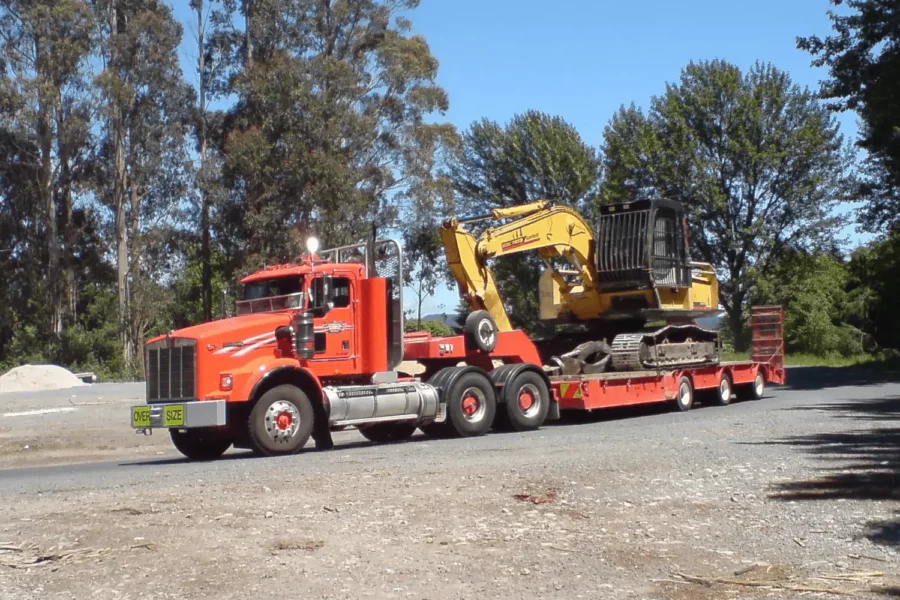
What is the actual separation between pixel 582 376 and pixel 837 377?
59.7ft

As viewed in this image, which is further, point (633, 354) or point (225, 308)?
point (633, 354)

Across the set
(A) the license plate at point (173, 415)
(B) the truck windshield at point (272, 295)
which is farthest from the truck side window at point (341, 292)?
(A) the license plate at point (173, 415)

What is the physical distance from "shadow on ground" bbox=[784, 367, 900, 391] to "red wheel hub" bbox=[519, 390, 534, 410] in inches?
512

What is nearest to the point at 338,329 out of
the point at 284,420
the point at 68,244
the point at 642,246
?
the point at 284,420

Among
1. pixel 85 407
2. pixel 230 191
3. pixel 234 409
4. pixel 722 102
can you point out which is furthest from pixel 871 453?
pixel 722 102

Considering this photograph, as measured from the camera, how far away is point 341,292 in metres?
17.7

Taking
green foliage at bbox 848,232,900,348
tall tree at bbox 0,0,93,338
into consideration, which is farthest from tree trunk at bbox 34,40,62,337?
green foliage at bbox 848,232,900,348

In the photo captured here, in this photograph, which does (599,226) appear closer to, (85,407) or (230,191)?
(85,407)

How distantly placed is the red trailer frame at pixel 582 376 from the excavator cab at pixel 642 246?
2.01m

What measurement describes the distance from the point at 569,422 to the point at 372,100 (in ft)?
92.2

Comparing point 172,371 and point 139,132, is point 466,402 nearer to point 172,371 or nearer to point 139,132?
point 172,371

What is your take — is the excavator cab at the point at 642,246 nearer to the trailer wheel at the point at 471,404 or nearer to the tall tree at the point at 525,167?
the trailer wheel at the point at 471,404

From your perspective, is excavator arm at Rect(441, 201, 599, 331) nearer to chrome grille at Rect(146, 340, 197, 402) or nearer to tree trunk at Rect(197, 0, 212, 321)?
chrome grille at Rect(146, 340, 197, 402)

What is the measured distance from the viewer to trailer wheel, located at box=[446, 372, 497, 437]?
1872 centimetres
